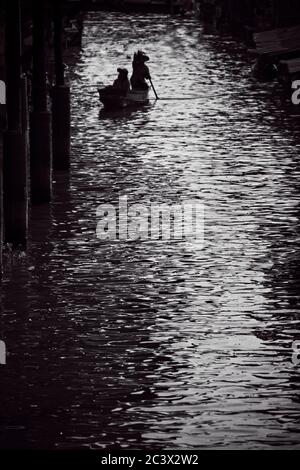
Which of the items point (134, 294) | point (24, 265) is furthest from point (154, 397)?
point (24, 265)

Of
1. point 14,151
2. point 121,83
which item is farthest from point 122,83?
point 14,151

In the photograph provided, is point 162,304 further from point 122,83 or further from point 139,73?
point 139,73

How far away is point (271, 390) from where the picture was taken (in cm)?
1833

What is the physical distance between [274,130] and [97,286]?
755 inches

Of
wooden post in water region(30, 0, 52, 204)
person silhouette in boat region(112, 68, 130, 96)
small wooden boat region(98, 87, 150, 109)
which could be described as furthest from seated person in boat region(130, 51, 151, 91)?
wooden post in water region(30, 0, 52, 204)

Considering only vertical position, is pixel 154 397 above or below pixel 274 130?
above

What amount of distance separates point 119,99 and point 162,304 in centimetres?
2457

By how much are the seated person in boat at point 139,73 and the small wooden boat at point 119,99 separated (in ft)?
1.94

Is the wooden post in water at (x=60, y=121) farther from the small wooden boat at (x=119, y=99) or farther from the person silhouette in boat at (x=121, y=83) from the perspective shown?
the person silhouette in boat at (x=121, y=83)

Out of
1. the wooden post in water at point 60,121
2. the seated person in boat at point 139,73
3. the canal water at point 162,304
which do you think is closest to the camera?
the canal water at point 162,304

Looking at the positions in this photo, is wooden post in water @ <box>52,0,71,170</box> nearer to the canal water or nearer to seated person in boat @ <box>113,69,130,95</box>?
the canal water

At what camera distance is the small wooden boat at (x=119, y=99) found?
46669 mm

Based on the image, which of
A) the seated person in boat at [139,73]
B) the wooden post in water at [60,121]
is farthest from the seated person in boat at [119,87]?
the wooden post in water at [60,121]
